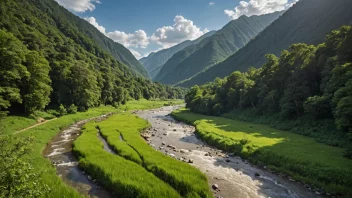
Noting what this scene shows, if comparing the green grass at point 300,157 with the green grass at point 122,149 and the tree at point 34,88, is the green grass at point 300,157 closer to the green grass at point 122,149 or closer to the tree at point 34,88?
the green grass at point 122,149

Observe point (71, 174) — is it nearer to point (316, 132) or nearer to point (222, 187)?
point (222, 187)

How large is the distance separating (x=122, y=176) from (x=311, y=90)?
6155cm

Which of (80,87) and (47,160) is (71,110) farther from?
(47,160)

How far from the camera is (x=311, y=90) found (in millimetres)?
65562

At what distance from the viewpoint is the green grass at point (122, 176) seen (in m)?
23.7

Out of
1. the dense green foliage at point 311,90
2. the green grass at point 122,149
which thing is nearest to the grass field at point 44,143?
the green grass at point 122,149

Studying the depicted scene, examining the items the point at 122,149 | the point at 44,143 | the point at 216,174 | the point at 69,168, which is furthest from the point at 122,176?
the point at 44,143

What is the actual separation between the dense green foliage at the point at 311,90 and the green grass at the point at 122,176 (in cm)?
2943

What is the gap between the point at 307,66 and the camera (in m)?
65.8

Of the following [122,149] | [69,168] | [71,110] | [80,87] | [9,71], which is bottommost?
[69,168]

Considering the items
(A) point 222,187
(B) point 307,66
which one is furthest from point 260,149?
(B) point 307,66

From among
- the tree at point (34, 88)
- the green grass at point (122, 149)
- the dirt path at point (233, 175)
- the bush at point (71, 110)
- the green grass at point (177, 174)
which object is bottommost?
the dirt path at point (233, 175)

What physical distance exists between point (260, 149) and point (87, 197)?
30.0 m

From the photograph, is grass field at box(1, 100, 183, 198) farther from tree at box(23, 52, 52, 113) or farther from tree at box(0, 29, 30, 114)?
tree at box(0, 29, 30, 114)
